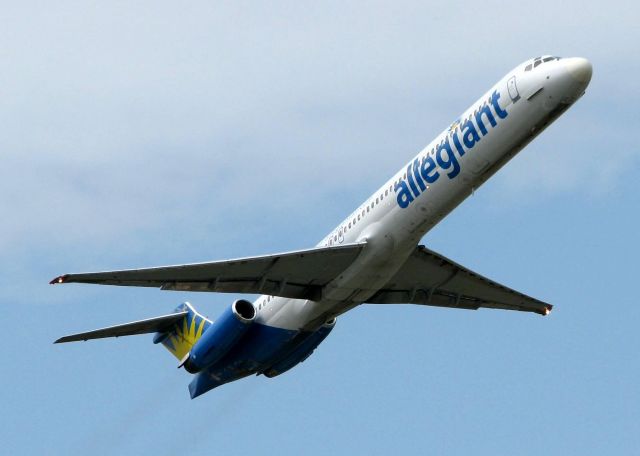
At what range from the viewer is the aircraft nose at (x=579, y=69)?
33500mm

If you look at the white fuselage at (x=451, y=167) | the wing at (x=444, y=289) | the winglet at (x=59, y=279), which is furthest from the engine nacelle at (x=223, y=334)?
the winglet at (x=59, y=279)

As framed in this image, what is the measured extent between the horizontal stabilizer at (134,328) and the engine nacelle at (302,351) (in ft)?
13.6

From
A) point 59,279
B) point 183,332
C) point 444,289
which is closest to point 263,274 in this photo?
point 444,289

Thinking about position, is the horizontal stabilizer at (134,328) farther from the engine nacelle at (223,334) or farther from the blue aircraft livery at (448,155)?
the blue aircraft livery at (448,155)

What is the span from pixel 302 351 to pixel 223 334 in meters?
2.57

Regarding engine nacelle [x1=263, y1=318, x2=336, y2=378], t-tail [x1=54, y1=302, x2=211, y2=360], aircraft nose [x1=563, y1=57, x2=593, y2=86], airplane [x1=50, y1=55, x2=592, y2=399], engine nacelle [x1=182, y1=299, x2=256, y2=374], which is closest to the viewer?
aircraft nose [x1=563, y1=57, x2=593, y2=86]

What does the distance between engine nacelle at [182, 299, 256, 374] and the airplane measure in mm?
29

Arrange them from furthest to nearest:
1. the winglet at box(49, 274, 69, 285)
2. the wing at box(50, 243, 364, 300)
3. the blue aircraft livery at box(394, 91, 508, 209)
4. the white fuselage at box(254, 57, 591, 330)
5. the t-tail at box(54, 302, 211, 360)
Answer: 1. the t-tail at box(54, 302, 211, 360)
2. the wing at box(50, 243, 364, 300)
3. the blue aircraft livery at box(394, 91, 508, 209)
4. the white fuselage at box(254, 57, 591, 330)
5. the winglet at box(49, 274, 69, 285)

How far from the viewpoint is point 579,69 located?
A: 110 feet

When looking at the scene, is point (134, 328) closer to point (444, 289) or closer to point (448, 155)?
point (444, 289)

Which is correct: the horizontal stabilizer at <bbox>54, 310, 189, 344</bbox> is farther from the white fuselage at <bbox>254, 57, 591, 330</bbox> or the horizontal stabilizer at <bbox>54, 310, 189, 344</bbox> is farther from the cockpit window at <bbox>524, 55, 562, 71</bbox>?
the cockpit window at <bbox>524, 55, 562, 71</bbox>

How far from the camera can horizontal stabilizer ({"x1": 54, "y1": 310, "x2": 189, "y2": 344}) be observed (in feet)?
131

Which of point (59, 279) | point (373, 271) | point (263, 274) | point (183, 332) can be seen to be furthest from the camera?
point (183, 332)

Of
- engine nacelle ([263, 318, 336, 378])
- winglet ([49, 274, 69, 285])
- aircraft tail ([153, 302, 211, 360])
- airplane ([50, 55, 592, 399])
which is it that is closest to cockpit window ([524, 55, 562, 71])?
airplane ([50, 55, 592, 399])
